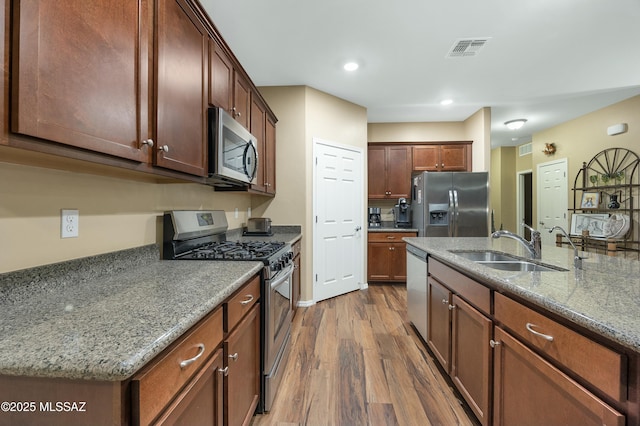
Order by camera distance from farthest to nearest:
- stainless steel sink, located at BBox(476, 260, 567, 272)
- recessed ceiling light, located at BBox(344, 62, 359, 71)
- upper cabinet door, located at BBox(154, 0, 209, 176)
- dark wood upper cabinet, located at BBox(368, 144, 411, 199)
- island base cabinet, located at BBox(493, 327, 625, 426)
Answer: dark wood upper cabinet, located at BBox(368, 144, 411, 199) → recessed ceiling light, located at BBox(344, 62, 359, 71) → stainless steel sink, located at BBox(476, 260, 567, 272) → upper cabinet door, located at BBox(154, 0, 209, 176) → island base cabinet, located at BBox(493, 327, 625, 426)

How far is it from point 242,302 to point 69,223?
0.77m

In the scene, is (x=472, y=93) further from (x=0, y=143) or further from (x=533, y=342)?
(x=0, y=143)

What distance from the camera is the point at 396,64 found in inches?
115

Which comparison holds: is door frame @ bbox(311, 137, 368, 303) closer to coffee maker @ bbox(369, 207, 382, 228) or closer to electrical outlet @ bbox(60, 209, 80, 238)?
coffee maker @ bbox(369, 207, 382, 228)

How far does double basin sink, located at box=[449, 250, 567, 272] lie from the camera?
155cm

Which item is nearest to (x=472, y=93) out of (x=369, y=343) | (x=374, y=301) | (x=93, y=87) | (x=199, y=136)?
(x=374, y=301)

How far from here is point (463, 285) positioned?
158cm

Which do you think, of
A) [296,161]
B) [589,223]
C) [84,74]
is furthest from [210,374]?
[589,223]

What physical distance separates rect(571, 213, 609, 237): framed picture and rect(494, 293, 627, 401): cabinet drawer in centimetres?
447

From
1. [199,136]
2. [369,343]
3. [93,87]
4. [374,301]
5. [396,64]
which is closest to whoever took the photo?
[93,87]

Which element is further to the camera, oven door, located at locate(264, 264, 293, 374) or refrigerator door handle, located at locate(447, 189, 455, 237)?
refrigerator door handle, located at locate(447, 189, 455, 237)

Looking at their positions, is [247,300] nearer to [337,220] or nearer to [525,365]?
[525,365]

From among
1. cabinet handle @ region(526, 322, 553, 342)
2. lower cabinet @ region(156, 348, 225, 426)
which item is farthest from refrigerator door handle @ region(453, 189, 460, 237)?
lower cabinet @ region(156, 348, 225, 426)

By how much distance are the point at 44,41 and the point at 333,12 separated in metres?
1.97
